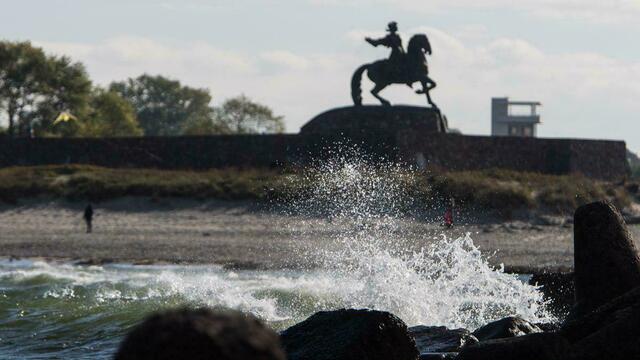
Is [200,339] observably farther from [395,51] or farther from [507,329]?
[395,51]

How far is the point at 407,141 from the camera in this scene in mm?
50438

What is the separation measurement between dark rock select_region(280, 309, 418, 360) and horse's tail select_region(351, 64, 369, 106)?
41.3 metres

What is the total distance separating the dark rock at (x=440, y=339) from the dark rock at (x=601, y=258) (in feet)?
2.99

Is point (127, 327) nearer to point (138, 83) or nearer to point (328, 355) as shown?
point (328, 355)

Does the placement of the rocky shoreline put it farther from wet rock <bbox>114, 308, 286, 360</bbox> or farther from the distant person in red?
the distant person in red

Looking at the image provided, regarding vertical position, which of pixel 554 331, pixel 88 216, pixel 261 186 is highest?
pixel 261 186

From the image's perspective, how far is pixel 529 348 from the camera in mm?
8758

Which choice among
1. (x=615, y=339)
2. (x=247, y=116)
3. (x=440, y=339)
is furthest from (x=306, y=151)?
(x=247, y=116)

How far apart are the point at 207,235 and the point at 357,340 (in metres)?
29.3

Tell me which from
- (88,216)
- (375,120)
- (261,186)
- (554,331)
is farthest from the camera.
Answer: (375,120)

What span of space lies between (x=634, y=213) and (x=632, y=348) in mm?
39105

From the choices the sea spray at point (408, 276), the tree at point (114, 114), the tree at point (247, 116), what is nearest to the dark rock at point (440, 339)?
the sea spray at point (408, 276)

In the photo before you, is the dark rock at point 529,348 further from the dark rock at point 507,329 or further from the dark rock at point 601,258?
the dark rock at point 601,258

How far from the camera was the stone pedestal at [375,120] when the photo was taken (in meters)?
51.8
